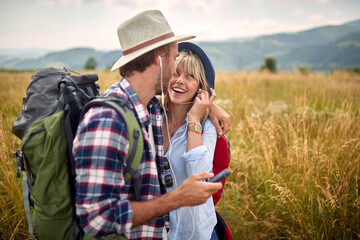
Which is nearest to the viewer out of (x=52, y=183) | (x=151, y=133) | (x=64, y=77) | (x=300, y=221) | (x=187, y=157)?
(x=52, y=183)

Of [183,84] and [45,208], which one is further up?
[183,84]

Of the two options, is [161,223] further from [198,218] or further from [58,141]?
[58,141]

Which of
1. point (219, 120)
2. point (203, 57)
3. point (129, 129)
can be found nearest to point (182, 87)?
point (203, 57)

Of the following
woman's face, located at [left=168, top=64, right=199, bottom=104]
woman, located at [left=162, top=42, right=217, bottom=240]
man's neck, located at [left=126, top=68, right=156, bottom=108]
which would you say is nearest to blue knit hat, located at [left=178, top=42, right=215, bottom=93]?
woman, located at [left=162, top=42, right=217, bottom=240]

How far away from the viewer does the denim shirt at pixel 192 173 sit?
5.43 feet

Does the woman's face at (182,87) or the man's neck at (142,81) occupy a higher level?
the man's neck at (142,81)

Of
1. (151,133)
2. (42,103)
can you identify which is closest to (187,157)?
(151,133)

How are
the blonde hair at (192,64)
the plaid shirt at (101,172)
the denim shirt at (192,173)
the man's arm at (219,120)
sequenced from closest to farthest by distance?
1. the plaid shirt at (101,172)
2. the denim shirt at (192,173)
3. the man's arm at (219,120)
4. the blonde hair at (192,64)

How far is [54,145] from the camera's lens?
1119 millimetres

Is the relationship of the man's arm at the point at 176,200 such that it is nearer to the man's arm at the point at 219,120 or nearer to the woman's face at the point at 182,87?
the man's arm at the point at 219,120

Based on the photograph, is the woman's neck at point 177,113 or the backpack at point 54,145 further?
the woman's neck at point 177,113

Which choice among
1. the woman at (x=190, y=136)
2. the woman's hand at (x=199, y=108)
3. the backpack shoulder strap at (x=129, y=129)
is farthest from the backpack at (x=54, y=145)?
the woman's hand at (x=199, y=108)

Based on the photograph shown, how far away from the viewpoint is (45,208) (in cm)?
118

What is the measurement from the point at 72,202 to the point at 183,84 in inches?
51.8
